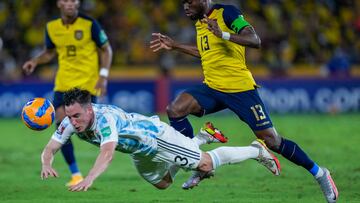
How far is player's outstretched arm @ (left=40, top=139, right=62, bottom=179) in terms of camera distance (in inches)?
321

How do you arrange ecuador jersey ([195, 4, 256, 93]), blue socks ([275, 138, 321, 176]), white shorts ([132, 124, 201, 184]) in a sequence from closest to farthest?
white shorts ([132, 124, 201, 184])
blue socks ([275, 138, 321, 176])
ecuador jersey ([195, 4, 256, 93])

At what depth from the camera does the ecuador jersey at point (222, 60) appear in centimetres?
981

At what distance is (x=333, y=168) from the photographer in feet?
42.8

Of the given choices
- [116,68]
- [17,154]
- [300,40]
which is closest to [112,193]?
[17,154]

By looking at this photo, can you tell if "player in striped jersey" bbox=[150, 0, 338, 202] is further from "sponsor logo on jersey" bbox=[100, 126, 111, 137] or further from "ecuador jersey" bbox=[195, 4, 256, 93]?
"sponsor logo on jersey" bbox=[100, 126, 111, 137]

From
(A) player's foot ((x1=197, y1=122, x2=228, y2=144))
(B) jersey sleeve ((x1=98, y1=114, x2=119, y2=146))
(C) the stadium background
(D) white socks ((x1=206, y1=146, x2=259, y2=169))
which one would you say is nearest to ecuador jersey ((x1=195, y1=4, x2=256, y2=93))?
(A) player's foot ((x1=197, y1=122, x2=228, y2=144))

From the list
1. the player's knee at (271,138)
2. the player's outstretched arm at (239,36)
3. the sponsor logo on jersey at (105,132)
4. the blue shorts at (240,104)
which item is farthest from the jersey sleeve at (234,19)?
the sponsor logo on jersey at (105,132)

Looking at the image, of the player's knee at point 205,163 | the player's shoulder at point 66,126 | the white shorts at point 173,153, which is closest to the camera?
the player's shoulder at point 66,126

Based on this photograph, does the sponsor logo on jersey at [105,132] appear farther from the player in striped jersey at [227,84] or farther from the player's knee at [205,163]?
the player in striped jersey at [227,84]

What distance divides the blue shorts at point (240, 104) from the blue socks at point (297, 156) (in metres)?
0.30

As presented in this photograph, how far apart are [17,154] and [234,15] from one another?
26.0ft

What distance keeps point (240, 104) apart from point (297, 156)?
0.92 m

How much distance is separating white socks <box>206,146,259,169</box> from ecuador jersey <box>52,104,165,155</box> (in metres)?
0.79

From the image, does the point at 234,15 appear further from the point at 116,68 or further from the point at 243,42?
the point at 116,68
